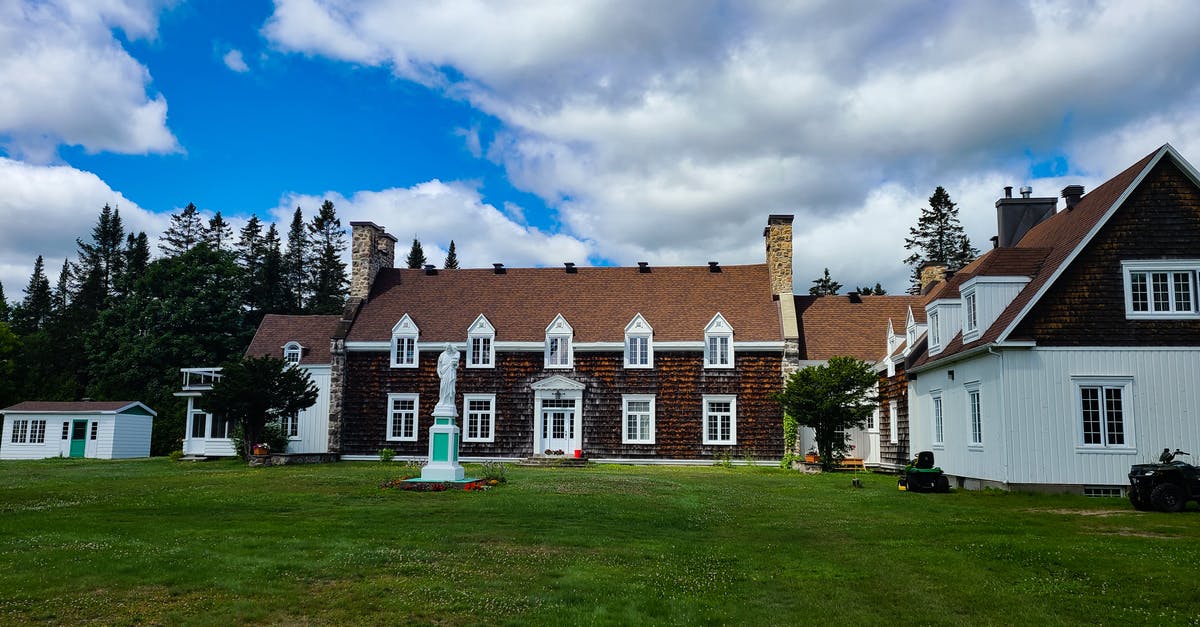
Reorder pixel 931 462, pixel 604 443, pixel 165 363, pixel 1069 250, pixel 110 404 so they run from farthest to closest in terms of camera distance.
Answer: pixel 165 363, pixel 110 404, pixel 604 443, pixel 931 462, pixel 1069 250

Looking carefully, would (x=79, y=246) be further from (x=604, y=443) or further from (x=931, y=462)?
(x=931, y=462)

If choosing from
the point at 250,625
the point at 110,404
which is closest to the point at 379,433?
the point at 110,404

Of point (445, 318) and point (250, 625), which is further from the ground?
point (445, 318)

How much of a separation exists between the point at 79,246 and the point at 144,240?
6.69 meters

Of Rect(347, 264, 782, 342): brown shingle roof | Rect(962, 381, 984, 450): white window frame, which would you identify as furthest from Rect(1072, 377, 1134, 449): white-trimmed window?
Rect(347, 264, 782, 342): brown shingle roof

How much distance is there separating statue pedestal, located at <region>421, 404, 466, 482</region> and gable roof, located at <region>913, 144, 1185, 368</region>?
1353 cm

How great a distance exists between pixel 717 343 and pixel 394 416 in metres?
14.9

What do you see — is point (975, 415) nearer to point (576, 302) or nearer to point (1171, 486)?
point (1171, 486)

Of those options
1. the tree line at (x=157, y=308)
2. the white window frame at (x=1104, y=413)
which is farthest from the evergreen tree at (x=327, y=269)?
the white window frame at (x=1104, y=413)

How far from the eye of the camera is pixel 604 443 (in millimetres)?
36188

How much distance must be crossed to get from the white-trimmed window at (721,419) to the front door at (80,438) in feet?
110

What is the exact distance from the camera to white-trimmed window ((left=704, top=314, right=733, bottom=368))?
36188mm

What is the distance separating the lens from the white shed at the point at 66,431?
44.7m

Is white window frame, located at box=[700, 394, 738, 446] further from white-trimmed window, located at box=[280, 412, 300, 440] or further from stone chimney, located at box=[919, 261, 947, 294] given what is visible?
white-trimmed window, located at box=[280, 412, 300, 440]
